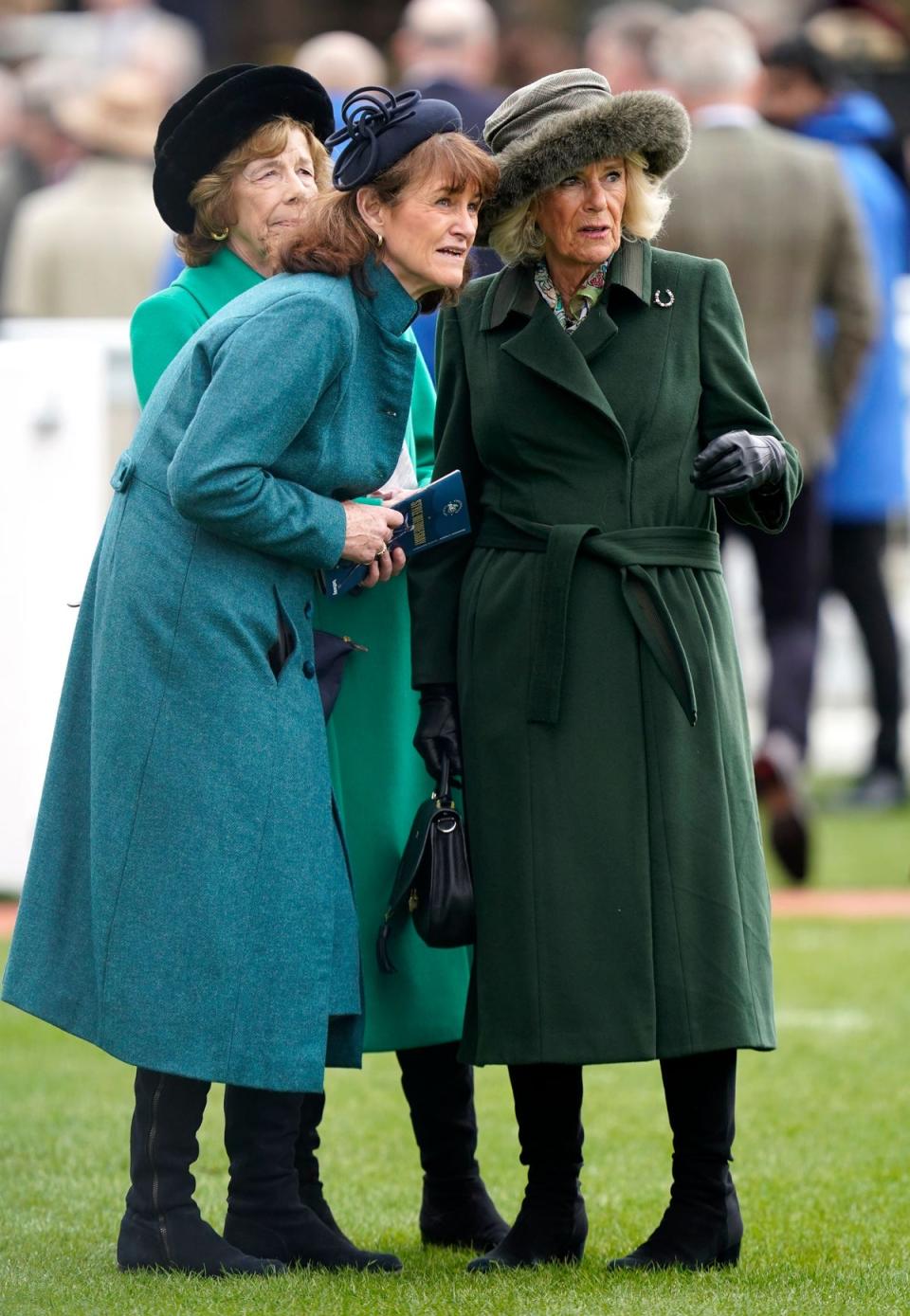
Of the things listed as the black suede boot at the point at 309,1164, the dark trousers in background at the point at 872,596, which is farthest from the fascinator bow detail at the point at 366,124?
the dark trousers in background at the point at 872,596

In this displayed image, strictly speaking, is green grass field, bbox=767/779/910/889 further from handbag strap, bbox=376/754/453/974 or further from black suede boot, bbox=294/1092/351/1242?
handbag strap, bbox=376/754/453/974

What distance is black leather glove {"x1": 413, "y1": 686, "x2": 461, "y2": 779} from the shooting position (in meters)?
4.35

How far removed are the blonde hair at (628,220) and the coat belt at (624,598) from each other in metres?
0.48

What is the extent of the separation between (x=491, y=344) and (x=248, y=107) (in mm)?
622

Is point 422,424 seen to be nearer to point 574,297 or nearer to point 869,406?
point 574,297

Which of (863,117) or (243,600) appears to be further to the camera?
A: (863,117)

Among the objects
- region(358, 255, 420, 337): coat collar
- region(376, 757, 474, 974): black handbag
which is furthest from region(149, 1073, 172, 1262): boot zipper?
region(358, 255, 420, 337): coat collar

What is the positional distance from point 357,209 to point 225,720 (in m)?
0.86

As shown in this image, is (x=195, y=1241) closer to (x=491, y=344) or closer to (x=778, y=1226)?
(x=778, y=1226)

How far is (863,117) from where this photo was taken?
9.68m

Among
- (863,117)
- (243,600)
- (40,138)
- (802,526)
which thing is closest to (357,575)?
(243,600)

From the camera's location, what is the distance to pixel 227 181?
4539 millimetres

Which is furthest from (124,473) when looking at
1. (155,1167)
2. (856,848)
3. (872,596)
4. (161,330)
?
(872,596)

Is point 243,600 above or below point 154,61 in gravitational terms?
below
